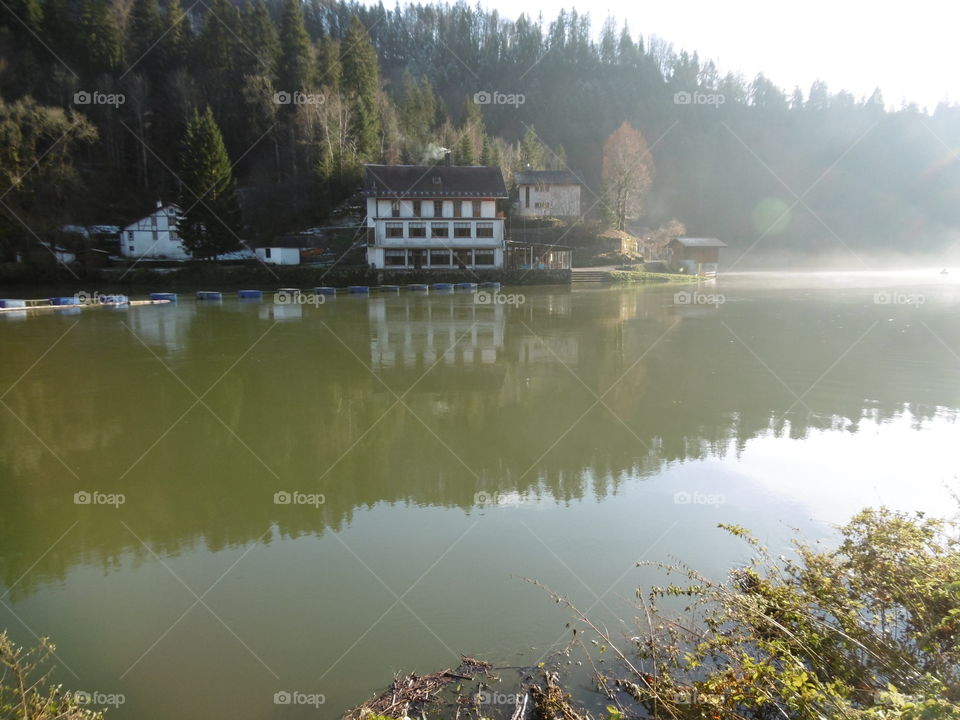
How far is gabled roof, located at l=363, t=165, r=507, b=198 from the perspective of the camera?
44.9 meters

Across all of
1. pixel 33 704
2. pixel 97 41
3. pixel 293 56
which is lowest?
pixel 33 704

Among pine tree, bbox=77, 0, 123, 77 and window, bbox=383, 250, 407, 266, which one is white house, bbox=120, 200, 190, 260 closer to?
window, bbox=383, 250, 407, 266

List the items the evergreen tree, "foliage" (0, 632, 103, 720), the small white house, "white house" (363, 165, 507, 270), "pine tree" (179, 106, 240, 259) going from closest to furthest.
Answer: "foliage" (0, 632, 103, 720), "pine tree" (179, 106, 240, 259), the small white house, "white house" (363, 165, 507, 270), the evergreen tree

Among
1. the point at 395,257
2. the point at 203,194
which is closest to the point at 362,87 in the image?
the point at 203,194

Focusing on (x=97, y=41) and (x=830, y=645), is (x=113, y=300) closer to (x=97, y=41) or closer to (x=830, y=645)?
(x=830, y=645)

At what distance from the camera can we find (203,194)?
141ft

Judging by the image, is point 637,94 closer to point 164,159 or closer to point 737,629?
point 164,159

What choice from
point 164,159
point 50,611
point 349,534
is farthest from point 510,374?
point 164,159

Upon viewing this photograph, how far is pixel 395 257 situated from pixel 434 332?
25.1 metres

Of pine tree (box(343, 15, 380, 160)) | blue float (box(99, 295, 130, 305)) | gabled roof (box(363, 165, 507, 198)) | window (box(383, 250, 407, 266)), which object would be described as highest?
pine tree (box(343, 15, 380, 160))

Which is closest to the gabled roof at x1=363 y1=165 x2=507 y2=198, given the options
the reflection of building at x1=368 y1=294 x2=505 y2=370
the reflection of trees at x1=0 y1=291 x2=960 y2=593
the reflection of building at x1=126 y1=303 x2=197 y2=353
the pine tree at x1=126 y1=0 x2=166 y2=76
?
the reflection of building at x1=368 y1=294 x2=505 y2=370

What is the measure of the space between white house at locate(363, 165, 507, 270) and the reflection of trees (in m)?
24.8

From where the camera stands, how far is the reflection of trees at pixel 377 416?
7.87 metres

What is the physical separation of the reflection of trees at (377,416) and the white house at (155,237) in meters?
28.2
